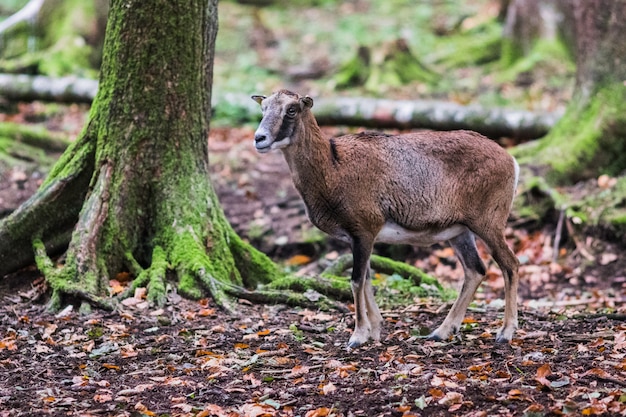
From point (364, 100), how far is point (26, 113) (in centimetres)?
742

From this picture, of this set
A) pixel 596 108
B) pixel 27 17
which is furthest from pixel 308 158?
pixel 27 17

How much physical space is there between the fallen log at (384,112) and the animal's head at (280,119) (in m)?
8.19

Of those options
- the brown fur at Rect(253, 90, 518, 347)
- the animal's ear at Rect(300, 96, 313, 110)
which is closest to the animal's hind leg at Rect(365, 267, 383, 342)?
the brown fur at Rect(253, 90, 518, 347)

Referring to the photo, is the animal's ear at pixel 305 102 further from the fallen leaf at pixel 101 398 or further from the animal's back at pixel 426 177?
the fallen leaf at pixel 101 398

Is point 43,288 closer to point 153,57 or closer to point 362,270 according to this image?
point 153,57

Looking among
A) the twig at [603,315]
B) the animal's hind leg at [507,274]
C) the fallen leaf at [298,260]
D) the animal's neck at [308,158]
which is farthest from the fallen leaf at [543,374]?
the fallen leaf at [298,260]

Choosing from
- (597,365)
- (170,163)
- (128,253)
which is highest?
(170,163)

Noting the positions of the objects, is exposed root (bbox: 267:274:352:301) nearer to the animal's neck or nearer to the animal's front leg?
the animal's front leg

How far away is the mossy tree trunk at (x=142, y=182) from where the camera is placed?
8.24 metres

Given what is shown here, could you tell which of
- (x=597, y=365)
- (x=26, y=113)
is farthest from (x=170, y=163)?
(x=26, y=113)

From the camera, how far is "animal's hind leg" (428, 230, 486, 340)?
727 cm

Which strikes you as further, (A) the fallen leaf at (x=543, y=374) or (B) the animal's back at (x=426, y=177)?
(B) the animal's back at (x=426, y=177)

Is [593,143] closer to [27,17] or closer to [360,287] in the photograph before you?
[360,287]

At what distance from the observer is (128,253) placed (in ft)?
27.8
